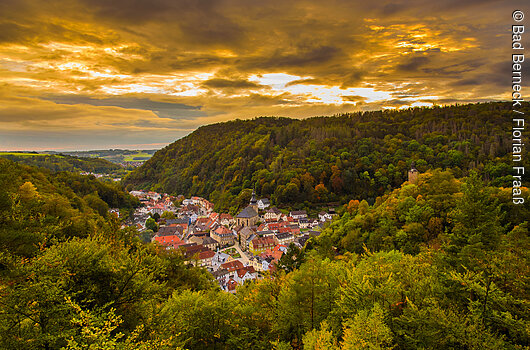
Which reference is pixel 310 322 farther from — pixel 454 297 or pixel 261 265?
pixel 261 265

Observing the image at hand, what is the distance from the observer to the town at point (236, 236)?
4353cm

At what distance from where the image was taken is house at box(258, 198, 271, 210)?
85000mm

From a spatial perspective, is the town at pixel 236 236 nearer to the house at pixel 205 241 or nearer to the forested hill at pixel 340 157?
the house at pixel 205 241

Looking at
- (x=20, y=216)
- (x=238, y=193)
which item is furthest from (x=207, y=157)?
(x=20, y=216)

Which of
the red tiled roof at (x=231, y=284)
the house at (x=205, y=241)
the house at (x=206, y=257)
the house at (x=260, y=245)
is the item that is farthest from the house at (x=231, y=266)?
the house at (x=205, y=241)

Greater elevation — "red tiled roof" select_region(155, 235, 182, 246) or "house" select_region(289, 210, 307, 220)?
"house" select_region(289, 210, 307, 220)

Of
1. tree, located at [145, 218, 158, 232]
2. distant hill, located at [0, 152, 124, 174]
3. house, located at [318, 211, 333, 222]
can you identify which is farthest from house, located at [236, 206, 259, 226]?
distant hill, located at [0, 152, 124, 174]

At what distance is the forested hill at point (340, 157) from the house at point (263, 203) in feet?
8.33

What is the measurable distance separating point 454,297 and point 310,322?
6389 mm

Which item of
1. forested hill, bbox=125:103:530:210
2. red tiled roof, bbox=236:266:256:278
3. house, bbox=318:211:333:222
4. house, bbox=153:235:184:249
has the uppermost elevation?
forested hill, bbox=125:103:530:210

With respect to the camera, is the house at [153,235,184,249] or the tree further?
the tree

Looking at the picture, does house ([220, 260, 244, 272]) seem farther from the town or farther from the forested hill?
the forested hill

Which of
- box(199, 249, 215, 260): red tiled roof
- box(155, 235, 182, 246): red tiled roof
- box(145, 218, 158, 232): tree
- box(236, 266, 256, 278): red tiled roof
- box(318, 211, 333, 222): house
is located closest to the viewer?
box(236, 266, 256, 278): red tiled roof

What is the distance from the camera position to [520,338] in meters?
9.21
